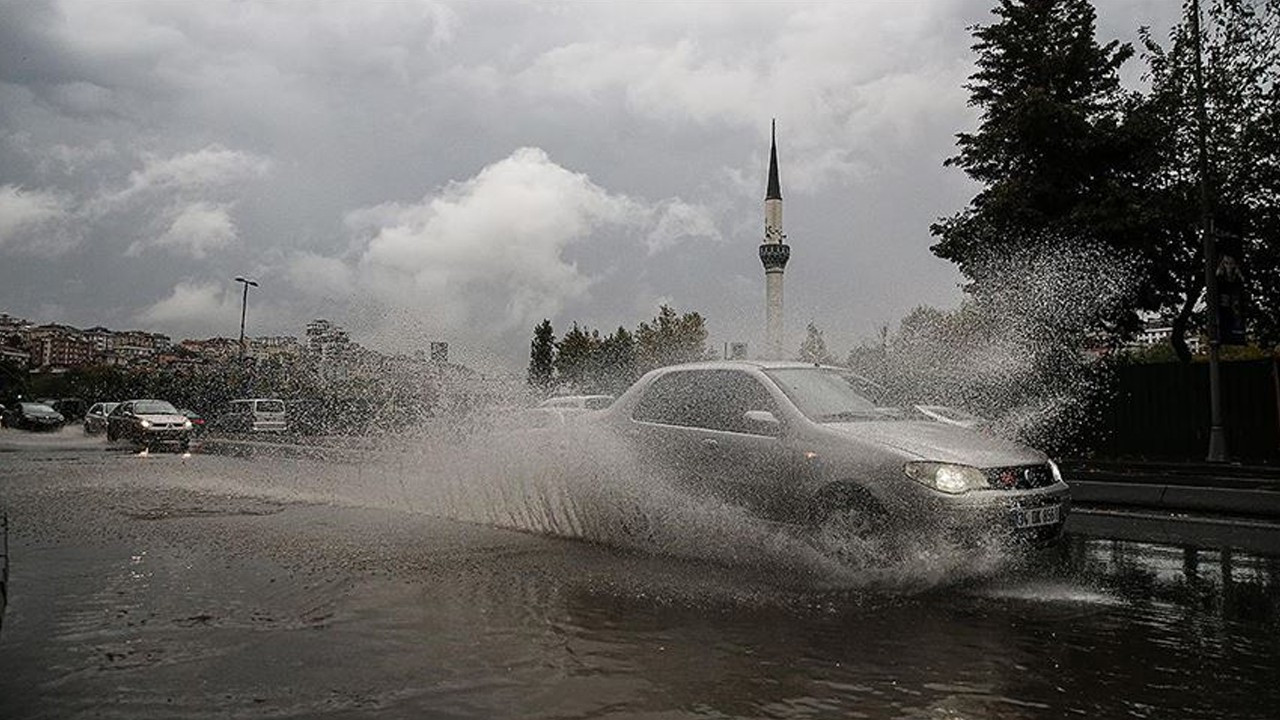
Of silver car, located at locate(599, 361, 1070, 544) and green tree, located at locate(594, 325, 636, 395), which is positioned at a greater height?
green tree, located at locate(594, 325, 636, 395)

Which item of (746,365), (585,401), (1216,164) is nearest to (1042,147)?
(1216,164)

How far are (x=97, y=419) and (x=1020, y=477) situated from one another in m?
39.9

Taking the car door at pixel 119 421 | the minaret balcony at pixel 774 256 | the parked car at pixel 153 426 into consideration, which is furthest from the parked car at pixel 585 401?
the minaret balcony at pixel 774 256

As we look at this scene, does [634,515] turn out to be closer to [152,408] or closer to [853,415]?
[853,415]

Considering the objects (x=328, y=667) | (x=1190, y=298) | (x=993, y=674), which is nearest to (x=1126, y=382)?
(x=1190, y=298)

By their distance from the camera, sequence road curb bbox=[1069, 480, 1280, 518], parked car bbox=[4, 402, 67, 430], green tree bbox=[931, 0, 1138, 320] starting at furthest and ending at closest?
parked car bbox=[4, 402, 67, 430]
green tree bbox=[931, 0, 1138, 320]
road curb bbox=[1069, 480, 1280, 518]

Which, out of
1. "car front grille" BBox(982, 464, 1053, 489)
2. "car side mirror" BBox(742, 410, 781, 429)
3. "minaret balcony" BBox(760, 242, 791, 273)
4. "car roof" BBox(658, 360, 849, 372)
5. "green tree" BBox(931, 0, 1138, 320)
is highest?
"minaret balcony" BBox(760, 242, 791, 273)

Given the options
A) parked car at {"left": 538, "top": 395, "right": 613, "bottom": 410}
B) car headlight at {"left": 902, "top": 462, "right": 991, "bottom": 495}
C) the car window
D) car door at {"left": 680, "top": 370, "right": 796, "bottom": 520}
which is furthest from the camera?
parked car at {"left": 538, "top": 395, "right": 613, "bottom": 410}

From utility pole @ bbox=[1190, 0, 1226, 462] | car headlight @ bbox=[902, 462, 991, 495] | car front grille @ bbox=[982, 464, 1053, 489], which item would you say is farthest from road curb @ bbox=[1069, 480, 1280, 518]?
utility pole @ bbox=[1190, 0, 1226, 462]

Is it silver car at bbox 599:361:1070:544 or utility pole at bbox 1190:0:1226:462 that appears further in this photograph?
utility pole at bbox 1190:0:1226:462

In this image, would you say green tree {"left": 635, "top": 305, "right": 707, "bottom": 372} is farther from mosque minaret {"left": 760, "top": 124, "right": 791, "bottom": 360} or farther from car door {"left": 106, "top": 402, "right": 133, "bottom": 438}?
car door {"left": 106, "top": 402, "right": 133, "bottom": 438}

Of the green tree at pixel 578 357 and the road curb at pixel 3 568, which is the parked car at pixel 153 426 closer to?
the road curb at pixel 3 568

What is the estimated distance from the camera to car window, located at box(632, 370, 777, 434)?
7621mm

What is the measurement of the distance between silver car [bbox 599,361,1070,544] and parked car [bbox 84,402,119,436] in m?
35.9
